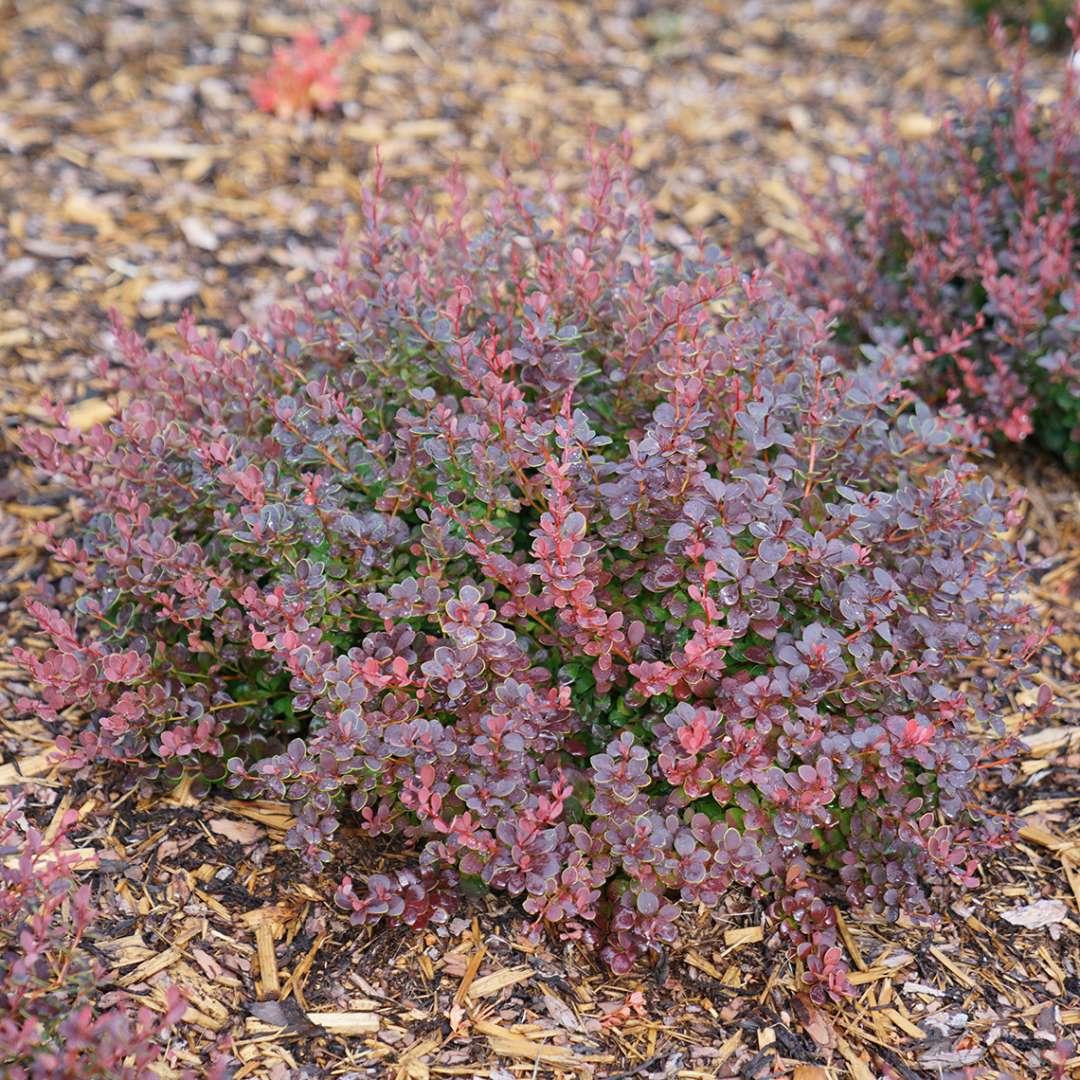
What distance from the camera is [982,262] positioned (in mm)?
3268

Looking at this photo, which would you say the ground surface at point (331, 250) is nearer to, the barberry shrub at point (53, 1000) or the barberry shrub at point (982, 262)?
the barberry shrub at point (53, 1000)

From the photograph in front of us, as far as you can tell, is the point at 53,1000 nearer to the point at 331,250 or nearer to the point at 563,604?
the point at 563,604

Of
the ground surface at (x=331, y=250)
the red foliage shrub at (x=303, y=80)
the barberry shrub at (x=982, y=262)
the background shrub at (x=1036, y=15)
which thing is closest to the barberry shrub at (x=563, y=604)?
the ground surface at (x=331, y=250)

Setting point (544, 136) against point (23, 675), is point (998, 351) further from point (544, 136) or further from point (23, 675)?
point (23, 675)

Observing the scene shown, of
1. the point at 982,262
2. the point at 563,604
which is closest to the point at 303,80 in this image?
the point at 982,262

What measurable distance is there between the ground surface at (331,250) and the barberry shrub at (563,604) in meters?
0.14

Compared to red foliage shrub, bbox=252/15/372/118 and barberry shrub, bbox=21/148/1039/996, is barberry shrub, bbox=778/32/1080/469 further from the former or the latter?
red foliage shrub, bbox=252/15/372/118

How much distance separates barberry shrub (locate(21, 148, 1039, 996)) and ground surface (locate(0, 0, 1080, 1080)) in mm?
136

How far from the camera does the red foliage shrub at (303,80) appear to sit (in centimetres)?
493

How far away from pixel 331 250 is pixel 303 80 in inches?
36.2

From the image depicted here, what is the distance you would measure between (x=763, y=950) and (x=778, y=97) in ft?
14.0

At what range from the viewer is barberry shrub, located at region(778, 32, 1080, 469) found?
3.36 meters

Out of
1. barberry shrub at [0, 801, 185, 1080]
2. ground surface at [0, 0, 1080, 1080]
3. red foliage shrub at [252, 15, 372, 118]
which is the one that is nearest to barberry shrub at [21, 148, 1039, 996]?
ground surface at [0, 0, 1080, 1080]

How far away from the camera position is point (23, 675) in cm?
293
